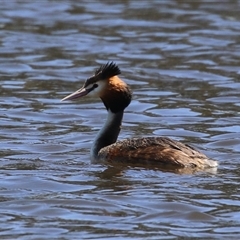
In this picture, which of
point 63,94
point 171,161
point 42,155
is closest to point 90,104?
point 63,94

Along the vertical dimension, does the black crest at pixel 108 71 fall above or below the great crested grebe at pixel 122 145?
above

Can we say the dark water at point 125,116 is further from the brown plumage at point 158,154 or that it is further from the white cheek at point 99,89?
the white cheek at point 99,89

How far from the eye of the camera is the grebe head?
1133 centimetres

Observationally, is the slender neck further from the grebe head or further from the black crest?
the black crest

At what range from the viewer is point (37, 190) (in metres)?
9.74

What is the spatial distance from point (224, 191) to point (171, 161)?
1028mm

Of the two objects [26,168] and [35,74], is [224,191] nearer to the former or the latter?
[26,168]

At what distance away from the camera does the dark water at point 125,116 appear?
28.6 ft

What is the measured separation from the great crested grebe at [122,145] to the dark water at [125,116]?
0.17 meters

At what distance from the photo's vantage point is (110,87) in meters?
11.3

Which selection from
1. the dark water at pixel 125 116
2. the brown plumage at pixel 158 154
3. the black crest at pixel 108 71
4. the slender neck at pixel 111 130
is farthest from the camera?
the slender neck at pixel 111 130

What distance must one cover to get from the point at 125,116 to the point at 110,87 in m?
2.73

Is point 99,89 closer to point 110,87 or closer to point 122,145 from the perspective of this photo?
point 110,87

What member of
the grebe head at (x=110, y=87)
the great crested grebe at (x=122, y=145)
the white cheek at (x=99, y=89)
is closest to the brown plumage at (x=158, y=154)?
the great crested grebe at (x=122, y=145)
